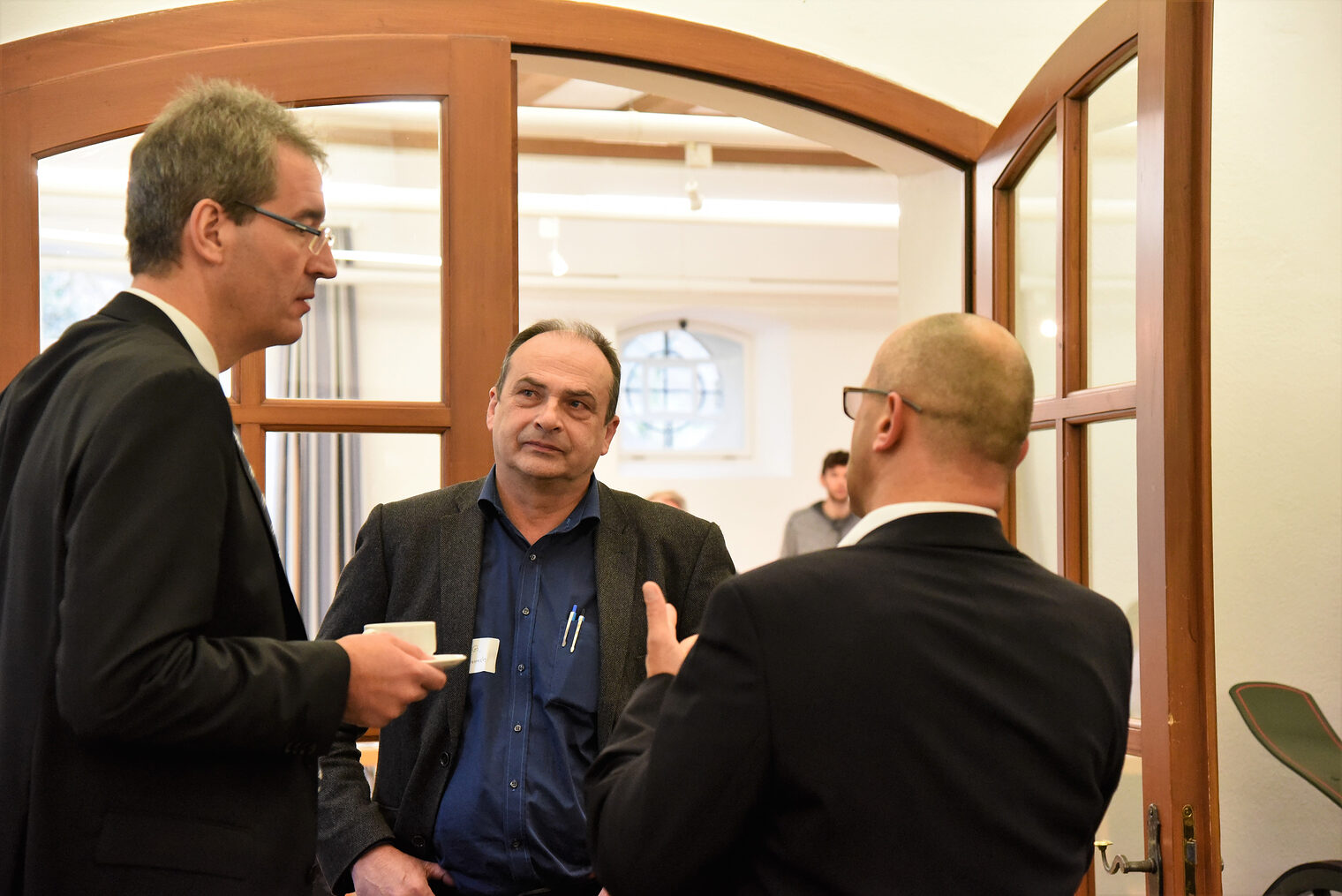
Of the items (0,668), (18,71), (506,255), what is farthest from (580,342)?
(18,71)

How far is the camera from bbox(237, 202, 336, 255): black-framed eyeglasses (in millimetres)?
1324

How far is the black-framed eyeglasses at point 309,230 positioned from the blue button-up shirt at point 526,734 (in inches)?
28.0

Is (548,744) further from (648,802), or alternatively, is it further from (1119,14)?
(1119,14)

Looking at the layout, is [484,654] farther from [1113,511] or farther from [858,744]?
[1113,511]

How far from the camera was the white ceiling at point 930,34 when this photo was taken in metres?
2.68

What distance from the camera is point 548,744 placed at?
5.98ft

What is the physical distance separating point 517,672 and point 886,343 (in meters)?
0.85

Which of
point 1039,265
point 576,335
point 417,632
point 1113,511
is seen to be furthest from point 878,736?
point 1039,265

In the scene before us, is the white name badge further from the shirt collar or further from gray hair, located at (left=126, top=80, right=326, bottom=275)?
gray hair, located at (left=126, top=80, right=326, bottom=275)

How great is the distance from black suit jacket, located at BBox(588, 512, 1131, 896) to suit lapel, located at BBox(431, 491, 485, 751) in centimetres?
65

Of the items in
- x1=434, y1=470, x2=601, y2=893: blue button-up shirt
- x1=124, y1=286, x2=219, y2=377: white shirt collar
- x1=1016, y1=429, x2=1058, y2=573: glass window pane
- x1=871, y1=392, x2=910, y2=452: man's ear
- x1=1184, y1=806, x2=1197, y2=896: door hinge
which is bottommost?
x1=1184, y1=806, x2=1197, y2=896: door hinge

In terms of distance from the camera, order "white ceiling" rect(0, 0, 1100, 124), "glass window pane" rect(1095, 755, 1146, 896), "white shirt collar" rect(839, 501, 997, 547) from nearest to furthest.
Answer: "white shirt collar" rect(839, 501, 997, 547) < "glass window pane" rect(1095, 755, 1146, 896) < "white ceiling" rect(0, 0, 1100, 124)

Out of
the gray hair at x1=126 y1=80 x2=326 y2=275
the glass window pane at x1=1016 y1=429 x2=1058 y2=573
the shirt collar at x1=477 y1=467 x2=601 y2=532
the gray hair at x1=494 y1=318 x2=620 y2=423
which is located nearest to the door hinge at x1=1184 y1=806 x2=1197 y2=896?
the glass window pane at x1=1016 y1=429 x2=1058 y2=573

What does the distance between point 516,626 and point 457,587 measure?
0.11 m
